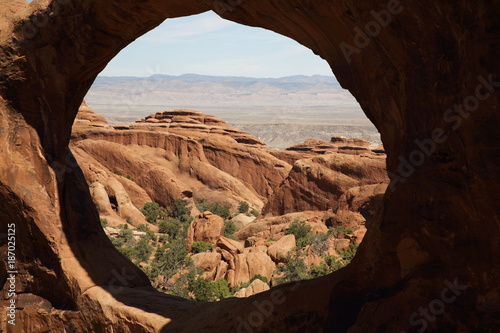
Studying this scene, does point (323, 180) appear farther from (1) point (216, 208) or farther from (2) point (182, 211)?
(1) point (216, 208)

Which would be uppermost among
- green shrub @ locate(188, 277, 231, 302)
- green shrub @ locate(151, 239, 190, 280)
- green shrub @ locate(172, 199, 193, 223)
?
green shrub @ locate(188, 277, 231, 302)

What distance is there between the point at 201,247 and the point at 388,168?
16483 millimetres

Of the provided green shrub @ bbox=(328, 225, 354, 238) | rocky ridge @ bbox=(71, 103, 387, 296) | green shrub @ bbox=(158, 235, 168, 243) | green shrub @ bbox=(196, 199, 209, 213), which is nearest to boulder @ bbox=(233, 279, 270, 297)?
rocky ridge @ bbox=(71, 103, 387, 296)

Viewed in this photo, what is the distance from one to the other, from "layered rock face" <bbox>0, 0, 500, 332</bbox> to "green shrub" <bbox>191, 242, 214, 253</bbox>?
41.3 feet

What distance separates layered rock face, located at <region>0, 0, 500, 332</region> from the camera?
3432 millimetres

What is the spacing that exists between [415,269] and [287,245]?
13.9 metres

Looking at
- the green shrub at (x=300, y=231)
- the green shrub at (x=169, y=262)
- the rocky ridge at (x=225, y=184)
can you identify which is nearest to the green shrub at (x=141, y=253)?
the green shrub at (x=169, y=262)

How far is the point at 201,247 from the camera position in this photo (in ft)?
66.1

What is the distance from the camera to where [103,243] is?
25.4ft

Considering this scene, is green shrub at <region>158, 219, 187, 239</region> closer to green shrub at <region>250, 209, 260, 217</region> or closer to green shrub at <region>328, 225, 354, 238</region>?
green shrub at <region>328, 225, 354, 238</region>

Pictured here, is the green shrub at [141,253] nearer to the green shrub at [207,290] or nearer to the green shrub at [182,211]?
the green shrub at [207,290]

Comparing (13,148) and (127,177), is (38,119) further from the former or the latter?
(127,177)

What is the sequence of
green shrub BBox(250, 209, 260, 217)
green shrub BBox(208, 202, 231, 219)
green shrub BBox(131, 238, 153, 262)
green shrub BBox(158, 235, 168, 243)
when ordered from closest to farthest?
green shrub BBox(131, 238, 153, 262), green shrub BBox(158, 235, 168, 243), green shrub BBox(208, 202, 231, 219), green shrub BBox(250, 209, 260, 217)

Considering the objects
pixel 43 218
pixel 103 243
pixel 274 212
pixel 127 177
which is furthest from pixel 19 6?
pixel 127 177
